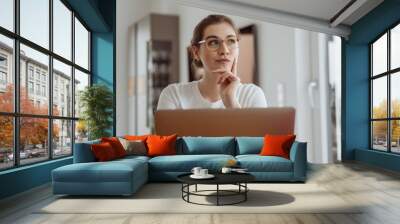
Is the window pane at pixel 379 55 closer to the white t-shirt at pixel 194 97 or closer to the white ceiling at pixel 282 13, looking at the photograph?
the white ceiling at pixel 282 13

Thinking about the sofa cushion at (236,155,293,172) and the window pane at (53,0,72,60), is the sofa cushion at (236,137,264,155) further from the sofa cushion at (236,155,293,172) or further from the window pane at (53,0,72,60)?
the window pane at (53,0,72,60)

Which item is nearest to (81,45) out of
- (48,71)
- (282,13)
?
(48,71)

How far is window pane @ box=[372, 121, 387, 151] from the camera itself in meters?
8.07

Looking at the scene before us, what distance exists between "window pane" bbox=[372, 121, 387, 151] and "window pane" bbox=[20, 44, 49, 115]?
6.66 metres

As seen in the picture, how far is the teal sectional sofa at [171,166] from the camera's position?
4.58 m

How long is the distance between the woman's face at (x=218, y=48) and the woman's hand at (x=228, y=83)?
92 millimetres

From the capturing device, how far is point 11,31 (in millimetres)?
4883

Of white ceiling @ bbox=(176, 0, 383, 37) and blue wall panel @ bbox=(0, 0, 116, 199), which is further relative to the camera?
white ceiling @ bbox=(176, 0, 383, 37)

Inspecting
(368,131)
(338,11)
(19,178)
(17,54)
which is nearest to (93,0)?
(17,54)

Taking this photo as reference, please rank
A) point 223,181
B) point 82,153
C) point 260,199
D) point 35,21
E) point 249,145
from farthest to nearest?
point 249,145 < point 35,21 < point 82,153 < point 260,199 < point 223,181

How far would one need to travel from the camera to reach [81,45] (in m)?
7.98

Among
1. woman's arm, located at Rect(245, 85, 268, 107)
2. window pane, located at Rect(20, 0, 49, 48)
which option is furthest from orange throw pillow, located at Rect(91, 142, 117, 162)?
woman's arm, located at Rect(245, 85, 268, 107)

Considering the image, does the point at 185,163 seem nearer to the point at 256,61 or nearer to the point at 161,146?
the point at 161,146

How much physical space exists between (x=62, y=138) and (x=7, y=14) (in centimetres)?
259
